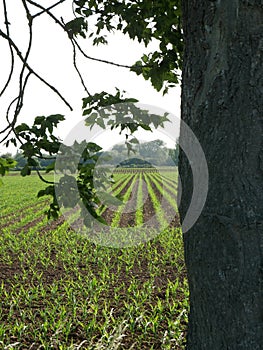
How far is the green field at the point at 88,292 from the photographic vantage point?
178 inches

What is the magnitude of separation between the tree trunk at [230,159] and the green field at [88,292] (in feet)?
3.47

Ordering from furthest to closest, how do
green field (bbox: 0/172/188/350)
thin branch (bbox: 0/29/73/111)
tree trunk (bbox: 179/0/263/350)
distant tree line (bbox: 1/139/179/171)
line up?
1. green field (bbox: 0/172/188/350)
2. thin branch (bbox: 0/29/73/111)
3. distant tree line (bbox: 1/139/179/171)
4. tree trunk (bbox: 179/0/263/350)

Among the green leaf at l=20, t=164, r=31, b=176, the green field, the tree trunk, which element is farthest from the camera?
the green field

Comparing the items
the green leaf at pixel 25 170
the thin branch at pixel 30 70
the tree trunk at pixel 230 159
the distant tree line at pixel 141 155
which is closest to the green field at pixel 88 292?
the distant tree line at pixel 141 155

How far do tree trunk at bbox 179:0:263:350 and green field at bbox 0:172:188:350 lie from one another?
3.47 ft

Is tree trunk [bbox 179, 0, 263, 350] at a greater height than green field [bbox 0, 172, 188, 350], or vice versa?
tree trunk [bbox 179, 0, 263, 350]

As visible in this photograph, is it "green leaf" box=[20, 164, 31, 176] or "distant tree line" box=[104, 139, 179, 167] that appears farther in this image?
"distant tree line" box=[104, 139, 179, 167]

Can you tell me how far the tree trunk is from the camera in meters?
1.78

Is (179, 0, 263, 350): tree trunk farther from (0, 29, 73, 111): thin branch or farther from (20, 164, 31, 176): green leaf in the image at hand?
(0, 29, 73, 111): thin branch

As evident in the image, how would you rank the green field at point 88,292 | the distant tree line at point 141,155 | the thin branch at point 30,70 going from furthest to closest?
1. the green field at point 88,292
2. the thin branch at point 30,70
3. the distant tree line at point 141,155

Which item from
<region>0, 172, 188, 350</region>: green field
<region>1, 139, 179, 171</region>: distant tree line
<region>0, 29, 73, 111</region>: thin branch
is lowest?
<region>0, 172, 188, 350</region>: green field

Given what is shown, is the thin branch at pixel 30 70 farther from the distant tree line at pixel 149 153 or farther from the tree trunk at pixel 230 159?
the tree trunk at pixel 230 159

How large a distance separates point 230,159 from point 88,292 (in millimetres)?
4563

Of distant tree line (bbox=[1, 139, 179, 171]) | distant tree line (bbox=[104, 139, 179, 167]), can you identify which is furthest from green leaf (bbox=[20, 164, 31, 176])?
distant tree line (bbox=[104, 139, 179, 167])
